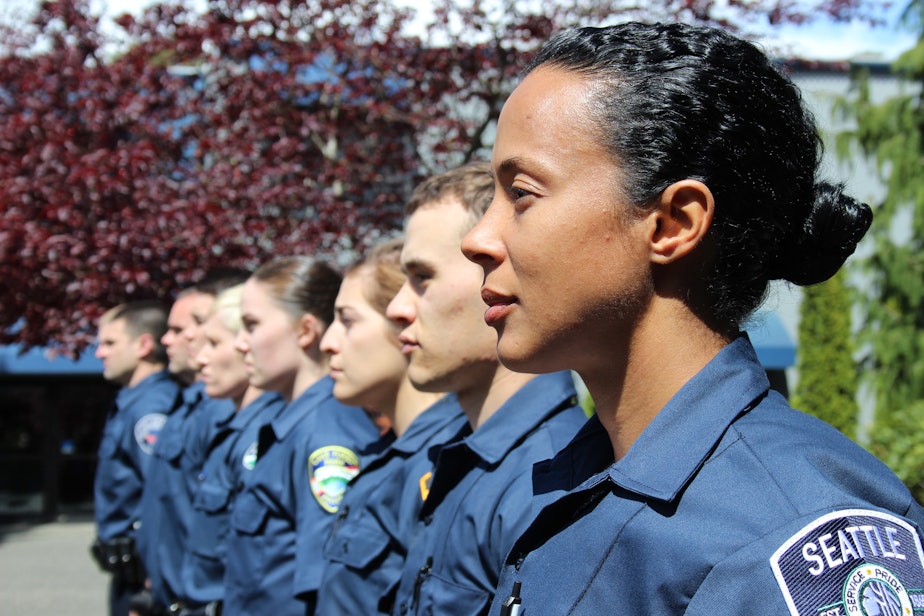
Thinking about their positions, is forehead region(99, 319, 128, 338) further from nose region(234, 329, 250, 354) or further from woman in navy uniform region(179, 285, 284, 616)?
nose region(234, 329, 250, 354)

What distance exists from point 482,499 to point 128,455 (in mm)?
5645

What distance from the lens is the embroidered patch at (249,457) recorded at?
4969 mm

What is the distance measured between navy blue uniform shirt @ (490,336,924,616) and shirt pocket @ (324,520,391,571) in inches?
66.5

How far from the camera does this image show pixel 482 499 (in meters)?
2.38

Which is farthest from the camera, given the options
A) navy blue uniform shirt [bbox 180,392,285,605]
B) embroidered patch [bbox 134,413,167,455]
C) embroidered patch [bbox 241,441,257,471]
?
embroidered patch [bbox 134,413,167,455]

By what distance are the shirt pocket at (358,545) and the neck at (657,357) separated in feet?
5.94

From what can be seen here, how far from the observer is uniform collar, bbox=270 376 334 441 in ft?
14.3

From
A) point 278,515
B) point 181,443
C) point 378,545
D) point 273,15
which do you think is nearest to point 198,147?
point 273,15

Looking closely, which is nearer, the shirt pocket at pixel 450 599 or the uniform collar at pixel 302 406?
the shirt pocket at pixel 450 599

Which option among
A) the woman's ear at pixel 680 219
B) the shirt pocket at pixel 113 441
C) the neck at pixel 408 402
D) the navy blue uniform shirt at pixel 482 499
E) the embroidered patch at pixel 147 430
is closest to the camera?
the woman's ear at pixel 680 219

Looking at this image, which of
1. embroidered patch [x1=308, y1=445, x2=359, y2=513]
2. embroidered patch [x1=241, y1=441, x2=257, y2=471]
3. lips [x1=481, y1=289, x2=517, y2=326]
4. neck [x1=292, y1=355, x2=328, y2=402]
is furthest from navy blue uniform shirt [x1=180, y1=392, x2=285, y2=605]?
lips [x1=481, y1=289, x2=517, y2=326]

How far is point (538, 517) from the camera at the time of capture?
4.97 ft

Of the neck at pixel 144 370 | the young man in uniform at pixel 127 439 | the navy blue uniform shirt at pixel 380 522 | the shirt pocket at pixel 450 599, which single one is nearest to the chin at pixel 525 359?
the shirt pocket at pixel 450 599

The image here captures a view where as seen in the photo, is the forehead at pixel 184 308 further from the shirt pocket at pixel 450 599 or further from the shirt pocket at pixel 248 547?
the shirt pocket at pixel 450 599
